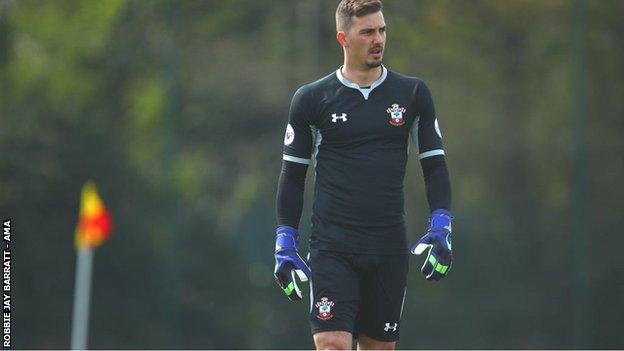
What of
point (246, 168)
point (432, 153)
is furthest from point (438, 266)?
point (246, 168)

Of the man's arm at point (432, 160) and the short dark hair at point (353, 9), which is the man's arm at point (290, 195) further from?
the short dark hair at point (353, 9)

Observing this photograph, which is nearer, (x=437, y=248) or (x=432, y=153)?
(x=437, y=248)

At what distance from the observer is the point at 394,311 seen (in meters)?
5.42

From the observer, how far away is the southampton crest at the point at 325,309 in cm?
522

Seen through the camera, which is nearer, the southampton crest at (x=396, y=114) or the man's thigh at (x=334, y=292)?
the man's thigh at (x=334, y=292)

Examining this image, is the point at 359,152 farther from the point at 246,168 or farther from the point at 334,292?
the point at 246,168

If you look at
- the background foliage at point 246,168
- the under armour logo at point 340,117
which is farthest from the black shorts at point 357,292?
the background foliage at point 246,168

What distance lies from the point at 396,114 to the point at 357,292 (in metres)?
0.80

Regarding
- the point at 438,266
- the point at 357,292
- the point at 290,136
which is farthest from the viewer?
the point at 290,136

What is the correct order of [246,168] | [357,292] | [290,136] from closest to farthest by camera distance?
[357,292] < [290,136] < [246,168]

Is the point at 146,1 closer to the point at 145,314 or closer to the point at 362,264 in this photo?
the point at 145,314

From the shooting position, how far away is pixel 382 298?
539cm

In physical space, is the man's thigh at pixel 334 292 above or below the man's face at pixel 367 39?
below

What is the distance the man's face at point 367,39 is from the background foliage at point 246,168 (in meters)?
5.35
